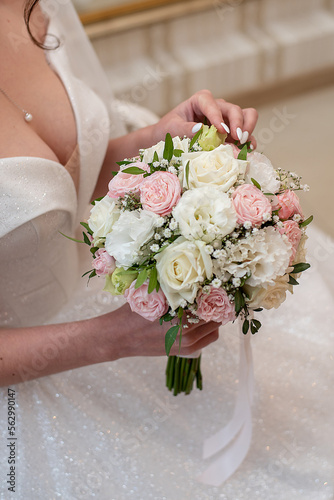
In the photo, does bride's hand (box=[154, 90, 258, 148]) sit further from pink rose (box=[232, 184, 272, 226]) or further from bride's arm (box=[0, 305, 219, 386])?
bride's arm (box=[0, 305, 219, 386])

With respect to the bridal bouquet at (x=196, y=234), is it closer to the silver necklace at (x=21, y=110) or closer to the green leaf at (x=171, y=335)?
the green leaf at (x=171, y=335)

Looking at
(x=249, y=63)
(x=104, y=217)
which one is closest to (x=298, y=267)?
(x=104, y=217)

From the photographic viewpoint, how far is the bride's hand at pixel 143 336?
3.29 ft

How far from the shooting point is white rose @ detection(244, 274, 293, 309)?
0.89 metres

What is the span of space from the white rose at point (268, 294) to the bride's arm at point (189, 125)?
0.95ft

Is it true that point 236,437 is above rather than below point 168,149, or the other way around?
below

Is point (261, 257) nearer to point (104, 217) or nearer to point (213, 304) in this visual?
point (213, 304)

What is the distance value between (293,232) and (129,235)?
0.24 meters

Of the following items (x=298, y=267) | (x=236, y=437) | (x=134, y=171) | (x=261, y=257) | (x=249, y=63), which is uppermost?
(x=134, y=171)

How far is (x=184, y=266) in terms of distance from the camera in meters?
0.82

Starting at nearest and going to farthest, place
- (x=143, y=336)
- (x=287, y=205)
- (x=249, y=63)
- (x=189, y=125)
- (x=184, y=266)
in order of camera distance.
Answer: (x=184, y=266), (x=287, y=205), (x=143, y=336), (x=189, y=125), (x=249, y=63)

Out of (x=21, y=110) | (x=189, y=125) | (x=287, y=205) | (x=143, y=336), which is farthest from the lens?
(x=21, y=110)

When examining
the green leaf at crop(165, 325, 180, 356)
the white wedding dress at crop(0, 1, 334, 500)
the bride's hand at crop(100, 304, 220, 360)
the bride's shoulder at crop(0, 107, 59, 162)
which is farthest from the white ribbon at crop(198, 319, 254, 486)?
the bride's shoulder at crop(0, 107, 59, 162)

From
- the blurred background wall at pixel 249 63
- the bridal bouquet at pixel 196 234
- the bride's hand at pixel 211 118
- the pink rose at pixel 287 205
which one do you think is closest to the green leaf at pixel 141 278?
the bridal bouquet at pixel 196 234
